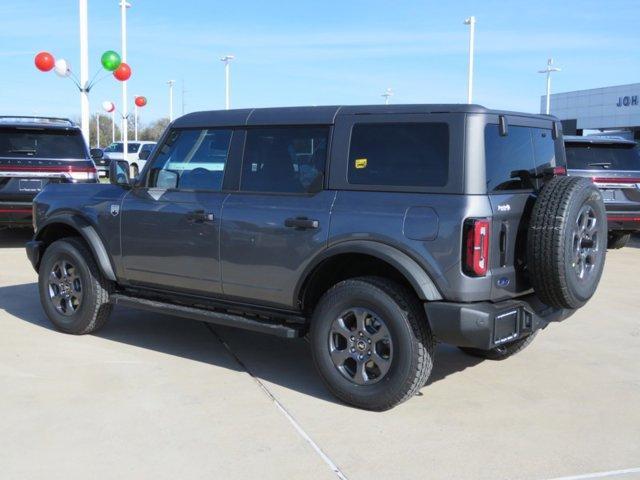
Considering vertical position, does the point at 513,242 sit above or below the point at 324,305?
above

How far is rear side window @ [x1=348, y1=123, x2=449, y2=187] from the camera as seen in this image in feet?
13.8

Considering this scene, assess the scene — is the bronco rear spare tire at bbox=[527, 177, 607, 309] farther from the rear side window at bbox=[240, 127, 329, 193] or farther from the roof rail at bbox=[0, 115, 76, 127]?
the roof rail at bbox=[0, 115, 76, 127]

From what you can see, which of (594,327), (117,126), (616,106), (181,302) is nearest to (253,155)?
(181,302)

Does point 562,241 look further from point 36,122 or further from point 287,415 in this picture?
point 36,122

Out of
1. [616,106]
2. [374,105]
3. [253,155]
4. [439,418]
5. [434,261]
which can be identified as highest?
[616,106]

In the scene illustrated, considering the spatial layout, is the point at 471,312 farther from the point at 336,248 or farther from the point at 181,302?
the point at 181,302

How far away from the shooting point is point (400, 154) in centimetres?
437

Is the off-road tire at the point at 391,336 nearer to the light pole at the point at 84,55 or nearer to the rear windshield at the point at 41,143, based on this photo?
the rear windshield at the point at 41,143

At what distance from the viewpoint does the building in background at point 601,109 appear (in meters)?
41.2

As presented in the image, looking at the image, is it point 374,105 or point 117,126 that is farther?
point 117,126

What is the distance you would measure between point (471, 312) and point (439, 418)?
740 millimetres

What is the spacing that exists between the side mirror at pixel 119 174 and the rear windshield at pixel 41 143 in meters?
5.66

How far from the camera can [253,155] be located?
5043 mm

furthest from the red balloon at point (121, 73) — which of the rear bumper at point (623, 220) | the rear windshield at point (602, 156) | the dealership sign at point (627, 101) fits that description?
the dealership sign at point (627, 101)
